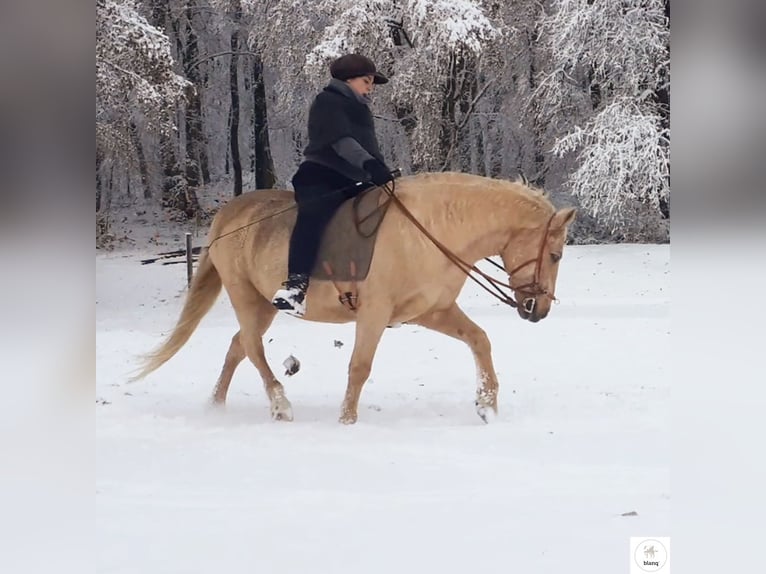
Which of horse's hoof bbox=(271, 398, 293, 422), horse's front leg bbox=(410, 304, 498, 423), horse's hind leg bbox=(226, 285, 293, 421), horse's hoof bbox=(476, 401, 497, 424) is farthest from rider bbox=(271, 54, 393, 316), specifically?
horse's hoof bbox=(476, 401, 497, 424)

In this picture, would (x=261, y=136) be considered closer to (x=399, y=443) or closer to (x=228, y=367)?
(x=228, y=367)

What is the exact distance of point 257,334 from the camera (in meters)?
3.21

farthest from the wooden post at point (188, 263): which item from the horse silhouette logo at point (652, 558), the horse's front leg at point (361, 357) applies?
the horse silhouette logo at point (652, 558)

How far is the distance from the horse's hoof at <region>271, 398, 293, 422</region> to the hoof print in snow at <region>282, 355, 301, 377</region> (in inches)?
5.4

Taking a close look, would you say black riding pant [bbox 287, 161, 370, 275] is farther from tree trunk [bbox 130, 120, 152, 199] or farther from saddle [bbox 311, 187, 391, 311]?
tree trunk [bbox 130, 120, 152, 199]

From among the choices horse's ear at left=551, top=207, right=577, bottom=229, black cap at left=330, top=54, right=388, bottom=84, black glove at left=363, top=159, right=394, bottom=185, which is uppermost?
black cap at left=330, top=54, right=388, bottom=84

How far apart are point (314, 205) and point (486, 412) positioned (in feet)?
3.67

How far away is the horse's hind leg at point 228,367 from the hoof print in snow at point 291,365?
0.63ft

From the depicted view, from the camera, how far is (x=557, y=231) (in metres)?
2.95

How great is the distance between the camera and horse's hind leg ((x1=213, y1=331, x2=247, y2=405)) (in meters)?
3.13

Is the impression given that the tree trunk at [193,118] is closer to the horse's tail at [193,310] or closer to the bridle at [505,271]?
the horse's tail at [193,310]

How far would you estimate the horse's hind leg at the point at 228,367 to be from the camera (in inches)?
123
